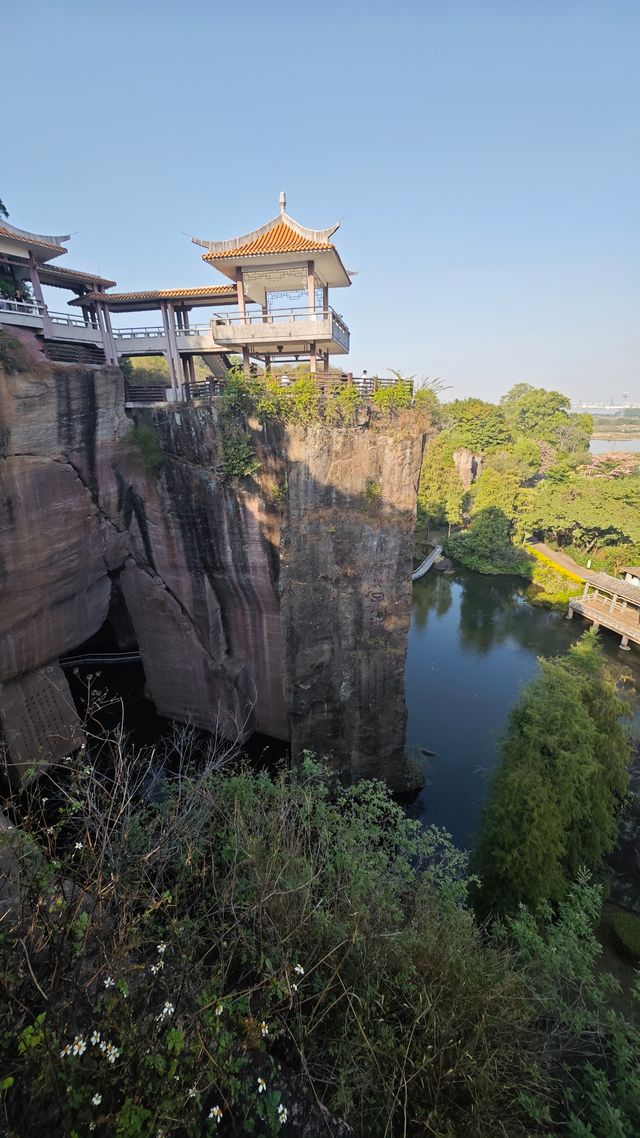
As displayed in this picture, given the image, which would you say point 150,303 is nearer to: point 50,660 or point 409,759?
point 50,660

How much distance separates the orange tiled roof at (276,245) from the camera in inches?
507

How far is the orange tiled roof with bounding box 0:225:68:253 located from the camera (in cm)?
1294

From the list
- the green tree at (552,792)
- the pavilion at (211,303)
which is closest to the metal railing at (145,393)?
the pavilion at (211,303)

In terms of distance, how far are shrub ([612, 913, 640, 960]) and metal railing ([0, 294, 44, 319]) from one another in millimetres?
22217

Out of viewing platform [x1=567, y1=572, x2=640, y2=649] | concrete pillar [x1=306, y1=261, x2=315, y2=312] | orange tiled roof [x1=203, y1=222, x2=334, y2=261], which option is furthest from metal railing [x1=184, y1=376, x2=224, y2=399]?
viewing platform [x1=567, y1=572, x2=640, y2=649]

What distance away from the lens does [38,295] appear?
554 inches

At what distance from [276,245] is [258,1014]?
1618 centimetres

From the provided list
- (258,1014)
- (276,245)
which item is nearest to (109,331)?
(276,245)

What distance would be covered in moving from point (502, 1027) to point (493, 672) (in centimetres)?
1828

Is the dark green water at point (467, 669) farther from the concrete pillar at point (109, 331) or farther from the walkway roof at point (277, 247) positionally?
the concrete pillar at point (109, 331)

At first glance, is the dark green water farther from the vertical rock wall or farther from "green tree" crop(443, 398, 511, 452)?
"green tree" crop(443, 398, 511, 452)

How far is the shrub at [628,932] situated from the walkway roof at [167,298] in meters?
20.8

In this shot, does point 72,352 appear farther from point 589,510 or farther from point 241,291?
point 589,510

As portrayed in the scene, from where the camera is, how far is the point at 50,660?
1424 centimetres
